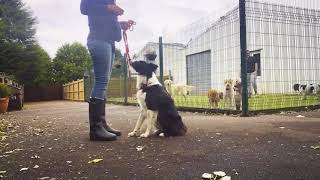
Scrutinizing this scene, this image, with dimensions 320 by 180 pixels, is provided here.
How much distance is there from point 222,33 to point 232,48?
41.3 inches

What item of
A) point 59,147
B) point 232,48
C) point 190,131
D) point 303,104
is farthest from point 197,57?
point 59,147

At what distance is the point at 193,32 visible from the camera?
10023mm

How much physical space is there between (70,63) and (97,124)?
164 feet

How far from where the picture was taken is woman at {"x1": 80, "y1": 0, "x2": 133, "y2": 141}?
14.4 ft

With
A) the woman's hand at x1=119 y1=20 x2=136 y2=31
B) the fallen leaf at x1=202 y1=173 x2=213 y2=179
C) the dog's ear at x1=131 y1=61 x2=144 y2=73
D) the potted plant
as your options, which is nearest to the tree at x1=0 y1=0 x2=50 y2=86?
the potted plant

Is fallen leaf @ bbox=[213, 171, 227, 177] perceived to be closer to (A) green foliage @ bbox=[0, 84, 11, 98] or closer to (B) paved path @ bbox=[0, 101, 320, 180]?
(B) paved path @ bbox=[0, 101, 320, 180]

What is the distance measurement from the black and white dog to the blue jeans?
382mm

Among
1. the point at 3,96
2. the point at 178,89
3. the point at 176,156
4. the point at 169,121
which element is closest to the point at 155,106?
the point at 169,121

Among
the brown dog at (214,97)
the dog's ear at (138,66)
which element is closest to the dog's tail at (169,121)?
the dog's ear at (138,66)

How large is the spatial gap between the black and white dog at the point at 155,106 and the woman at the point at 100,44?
44 centimetres

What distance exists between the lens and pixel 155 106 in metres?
4.62

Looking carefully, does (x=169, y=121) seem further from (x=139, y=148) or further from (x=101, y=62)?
(x=101, y=62)

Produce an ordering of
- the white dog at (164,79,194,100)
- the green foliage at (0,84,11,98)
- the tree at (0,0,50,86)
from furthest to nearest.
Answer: the tree at (0,0,50,86), the green foliage at (0,84,11,98), the white dog at (164,79,194,100)

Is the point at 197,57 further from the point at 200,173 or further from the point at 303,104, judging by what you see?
the point at 200,173
